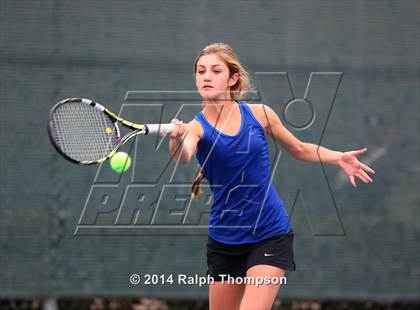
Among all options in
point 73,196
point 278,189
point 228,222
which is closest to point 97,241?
point 73,196

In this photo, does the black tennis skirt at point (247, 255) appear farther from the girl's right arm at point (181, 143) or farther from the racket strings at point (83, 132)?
the racket strings at point (83, 132)

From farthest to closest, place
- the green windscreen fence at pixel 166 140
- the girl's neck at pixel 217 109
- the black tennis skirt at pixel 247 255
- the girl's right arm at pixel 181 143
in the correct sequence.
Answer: the green windscreen fence at pixel 166 140 → the girl's neck at pixel 217 109 → the black tennis skirt at pixel 247 255 → the girl's right arm at pixel 181 143

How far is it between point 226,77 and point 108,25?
71.1 inches

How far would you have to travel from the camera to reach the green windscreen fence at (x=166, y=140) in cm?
528

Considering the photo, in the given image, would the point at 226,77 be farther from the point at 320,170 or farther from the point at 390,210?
the point at 390,210

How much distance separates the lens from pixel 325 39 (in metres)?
5.54

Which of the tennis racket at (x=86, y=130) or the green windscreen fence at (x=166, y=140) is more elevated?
the green windscreen fence at (x=166, y=140)

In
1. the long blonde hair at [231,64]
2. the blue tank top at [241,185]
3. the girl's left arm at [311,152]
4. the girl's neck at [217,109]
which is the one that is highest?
the long blonde hair at [231,64]

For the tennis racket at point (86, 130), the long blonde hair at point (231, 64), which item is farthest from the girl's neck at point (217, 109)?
the tennis racket at point (86, 130)

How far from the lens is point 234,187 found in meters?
3.69

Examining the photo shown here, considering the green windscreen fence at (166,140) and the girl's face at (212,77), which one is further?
the green windscreen fence at (166,140)

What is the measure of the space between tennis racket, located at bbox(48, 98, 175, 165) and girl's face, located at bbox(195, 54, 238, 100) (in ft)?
1.11

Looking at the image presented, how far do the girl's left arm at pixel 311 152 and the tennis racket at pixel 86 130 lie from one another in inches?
24.6

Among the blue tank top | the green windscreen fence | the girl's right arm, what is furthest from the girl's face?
the green windscreen fence
